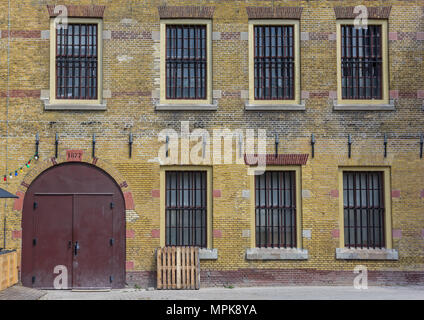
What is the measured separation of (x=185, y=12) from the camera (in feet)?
58.5

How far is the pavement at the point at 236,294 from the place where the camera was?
597 inches

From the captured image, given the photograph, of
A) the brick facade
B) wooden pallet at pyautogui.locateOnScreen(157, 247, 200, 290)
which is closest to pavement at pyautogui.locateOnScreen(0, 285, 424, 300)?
wooden pallet at pyautogui.locateOnScreen(157, 247, 200, 290)

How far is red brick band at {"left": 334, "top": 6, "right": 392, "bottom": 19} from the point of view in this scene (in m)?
18.0

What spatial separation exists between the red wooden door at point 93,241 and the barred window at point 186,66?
12.5 feet

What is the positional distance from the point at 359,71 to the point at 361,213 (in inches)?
167

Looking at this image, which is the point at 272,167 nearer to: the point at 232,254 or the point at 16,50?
the point at 232,254

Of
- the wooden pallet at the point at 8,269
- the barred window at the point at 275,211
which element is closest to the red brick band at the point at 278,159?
the barred window at the point at 275,211

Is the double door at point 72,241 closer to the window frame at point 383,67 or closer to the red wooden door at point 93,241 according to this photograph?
the red wooden door at point 93,241

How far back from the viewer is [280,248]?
1758 cm

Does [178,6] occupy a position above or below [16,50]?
above

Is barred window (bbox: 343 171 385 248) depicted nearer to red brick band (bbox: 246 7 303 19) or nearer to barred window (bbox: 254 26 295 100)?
barred window (bbox: 254 26 295 100)

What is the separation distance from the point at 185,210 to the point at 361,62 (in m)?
6.89

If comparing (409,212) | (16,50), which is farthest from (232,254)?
(16,50)

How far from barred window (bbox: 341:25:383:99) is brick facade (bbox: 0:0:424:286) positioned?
411mm
